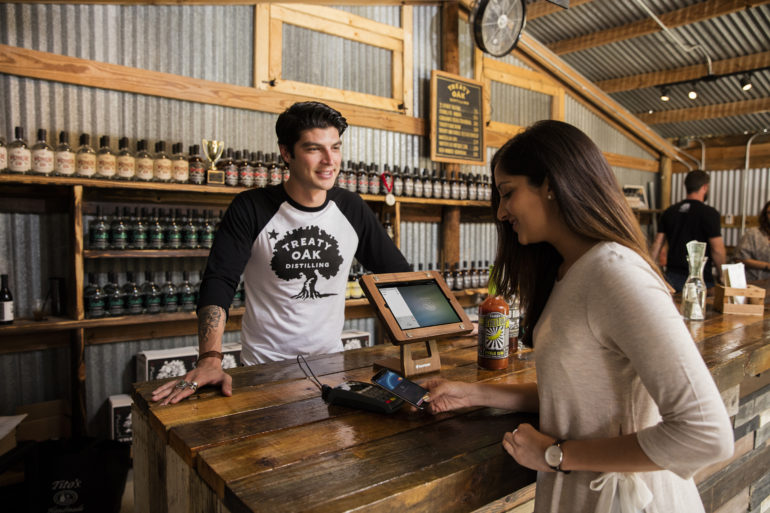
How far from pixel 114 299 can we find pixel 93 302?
118 millimetres

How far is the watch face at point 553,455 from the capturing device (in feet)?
3.26

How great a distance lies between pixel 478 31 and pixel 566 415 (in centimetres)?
357

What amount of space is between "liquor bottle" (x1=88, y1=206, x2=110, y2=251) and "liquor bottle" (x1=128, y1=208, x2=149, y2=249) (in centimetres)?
14

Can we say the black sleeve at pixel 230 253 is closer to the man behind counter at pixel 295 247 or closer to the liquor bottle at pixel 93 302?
the man behind counter at pixel 295 247

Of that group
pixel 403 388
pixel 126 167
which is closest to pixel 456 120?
pixel 126 167

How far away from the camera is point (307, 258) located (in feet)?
6.86

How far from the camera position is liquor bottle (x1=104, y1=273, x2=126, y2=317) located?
10.9ft

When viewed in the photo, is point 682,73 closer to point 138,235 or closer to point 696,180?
point 696,180

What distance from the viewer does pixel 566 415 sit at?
3.33ft

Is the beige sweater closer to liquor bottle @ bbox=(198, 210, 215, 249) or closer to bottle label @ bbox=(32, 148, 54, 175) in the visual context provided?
liquor bottle @ bbox=(198, 210, 215, 249)

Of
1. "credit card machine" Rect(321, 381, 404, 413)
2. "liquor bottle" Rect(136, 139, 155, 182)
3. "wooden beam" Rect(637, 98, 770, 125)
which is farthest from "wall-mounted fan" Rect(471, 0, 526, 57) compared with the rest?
"wooden beam" Rect(637, 98, 770, 125)

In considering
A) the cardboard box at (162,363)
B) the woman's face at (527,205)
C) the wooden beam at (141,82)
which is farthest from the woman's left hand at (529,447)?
the wooden beam at (141,82)

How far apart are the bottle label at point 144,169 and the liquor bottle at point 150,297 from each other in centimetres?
62

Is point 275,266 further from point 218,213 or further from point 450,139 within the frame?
point 450,139
